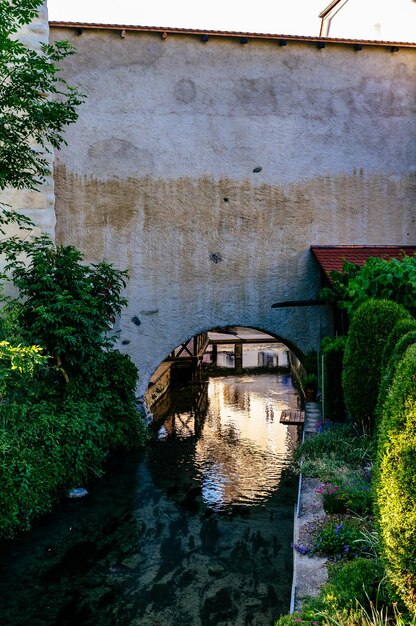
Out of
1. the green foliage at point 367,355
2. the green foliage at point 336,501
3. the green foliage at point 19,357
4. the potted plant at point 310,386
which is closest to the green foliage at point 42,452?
the green foliage at point 19,357

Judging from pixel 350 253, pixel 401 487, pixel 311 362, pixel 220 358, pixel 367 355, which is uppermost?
pixel 350 253

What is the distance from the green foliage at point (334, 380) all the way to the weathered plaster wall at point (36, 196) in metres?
5.38

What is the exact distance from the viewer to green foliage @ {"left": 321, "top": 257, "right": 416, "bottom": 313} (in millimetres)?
9336

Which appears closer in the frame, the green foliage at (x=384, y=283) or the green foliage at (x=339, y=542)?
the green foliage at (x=339, y=542)

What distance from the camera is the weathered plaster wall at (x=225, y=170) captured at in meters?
11.1

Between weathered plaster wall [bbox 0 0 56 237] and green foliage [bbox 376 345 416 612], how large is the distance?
7956mm

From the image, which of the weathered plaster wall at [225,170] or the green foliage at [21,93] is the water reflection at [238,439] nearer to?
the weathered plaster wall at [225,170]

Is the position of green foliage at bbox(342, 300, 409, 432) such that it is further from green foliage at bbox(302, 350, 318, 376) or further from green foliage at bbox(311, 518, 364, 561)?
green foliage at bbox(302, 350, 318, 376)

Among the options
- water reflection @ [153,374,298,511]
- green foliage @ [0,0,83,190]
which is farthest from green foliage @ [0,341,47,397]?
water reflection @ [153,374,298,511]

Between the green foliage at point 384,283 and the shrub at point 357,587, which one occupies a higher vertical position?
the green foliage at point 384,283

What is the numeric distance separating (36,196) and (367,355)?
20.3 ft

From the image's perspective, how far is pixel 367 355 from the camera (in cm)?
803

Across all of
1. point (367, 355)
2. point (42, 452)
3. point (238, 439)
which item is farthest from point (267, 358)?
point (42, 452)

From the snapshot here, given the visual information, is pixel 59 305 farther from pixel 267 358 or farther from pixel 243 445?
pixel 267 358
